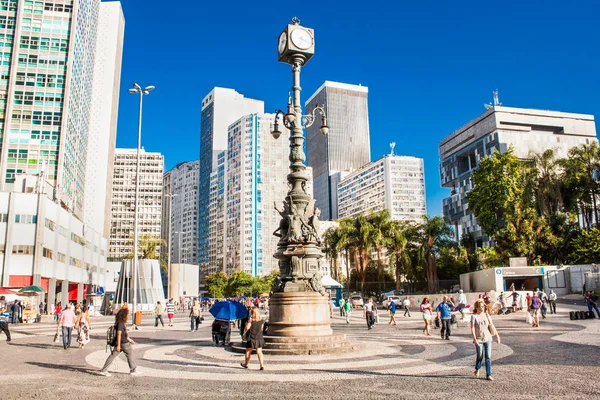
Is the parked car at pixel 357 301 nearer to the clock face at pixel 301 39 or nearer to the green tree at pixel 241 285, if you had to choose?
the clock face at pixel 301 39

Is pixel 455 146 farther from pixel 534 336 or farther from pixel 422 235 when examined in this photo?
pixel 534 336

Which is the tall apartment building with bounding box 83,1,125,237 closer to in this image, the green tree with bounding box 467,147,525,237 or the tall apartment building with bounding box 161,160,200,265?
the green tree with bounding box 467,147,525,237

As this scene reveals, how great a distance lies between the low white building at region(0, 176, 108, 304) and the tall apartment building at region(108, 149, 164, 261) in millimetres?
81561

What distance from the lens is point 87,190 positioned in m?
92.2

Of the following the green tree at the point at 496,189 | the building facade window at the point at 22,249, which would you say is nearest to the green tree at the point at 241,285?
the building facade window at the point at 22,249

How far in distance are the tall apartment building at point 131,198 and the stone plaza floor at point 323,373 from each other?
132 metres

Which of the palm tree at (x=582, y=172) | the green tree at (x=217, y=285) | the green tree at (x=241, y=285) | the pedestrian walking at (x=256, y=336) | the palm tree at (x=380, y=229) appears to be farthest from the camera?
the green tree at (x=217, y=285)

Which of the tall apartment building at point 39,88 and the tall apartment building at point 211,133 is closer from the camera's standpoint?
the tall apartment building at point 39,88

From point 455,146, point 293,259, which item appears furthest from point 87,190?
point 293,259

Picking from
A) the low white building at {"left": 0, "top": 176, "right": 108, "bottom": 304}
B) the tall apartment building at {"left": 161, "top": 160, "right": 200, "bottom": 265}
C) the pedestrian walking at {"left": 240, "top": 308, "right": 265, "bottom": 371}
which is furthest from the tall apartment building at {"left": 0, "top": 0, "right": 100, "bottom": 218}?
the tall apartment building at {"left": 161, "top": 160, "right": 200, "bottom": 265}

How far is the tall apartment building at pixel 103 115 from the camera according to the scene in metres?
93.6

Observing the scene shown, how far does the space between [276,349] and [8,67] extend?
2644 inches

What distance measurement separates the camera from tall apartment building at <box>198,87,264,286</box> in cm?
17000

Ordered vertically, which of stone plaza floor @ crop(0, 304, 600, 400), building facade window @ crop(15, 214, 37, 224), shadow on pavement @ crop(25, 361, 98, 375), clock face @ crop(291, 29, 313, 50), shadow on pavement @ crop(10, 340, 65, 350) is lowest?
shadow on pavement @ crop(10, 340, 65, 350)
